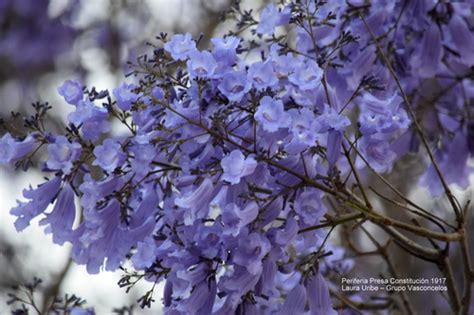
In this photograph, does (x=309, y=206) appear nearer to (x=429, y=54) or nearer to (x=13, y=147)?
(x=13, y=147)

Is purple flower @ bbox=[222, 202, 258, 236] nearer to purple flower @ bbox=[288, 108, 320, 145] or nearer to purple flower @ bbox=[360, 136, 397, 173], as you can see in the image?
purple flower @ bbox=[288, 108, 320, 145]

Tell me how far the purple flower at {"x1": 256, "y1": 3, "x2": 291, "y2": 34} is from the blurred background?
137cm

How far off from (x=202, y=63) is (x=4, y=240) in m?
2.20

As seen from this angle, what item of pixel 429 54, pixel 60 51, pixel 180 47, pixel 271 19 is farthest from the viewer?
pixel 60 51

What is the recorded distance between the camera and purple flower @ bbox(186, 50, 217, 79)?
97cm

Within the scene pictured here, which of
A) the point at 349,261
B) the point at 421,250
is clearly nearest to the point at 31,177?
the point at 349,261

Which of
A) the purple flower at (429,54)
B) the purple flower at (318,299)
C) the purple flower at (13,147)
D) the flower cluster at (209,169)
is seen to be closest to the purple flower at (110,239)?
the flower cluster at (209,169)

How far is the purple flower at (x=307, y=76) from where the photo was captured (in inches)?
39.6

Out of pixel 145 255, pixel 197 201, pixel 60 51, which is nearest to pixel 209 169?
pixel 197 201

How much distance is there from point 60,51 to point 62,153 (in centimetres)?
221

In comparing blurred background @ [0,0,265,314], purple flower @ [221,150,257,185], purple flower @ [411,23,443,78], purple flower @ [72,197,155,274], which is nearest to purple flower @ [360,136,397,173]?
purple flower @ [221,150,257,185]

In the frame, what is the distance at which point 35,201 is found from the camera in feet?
3.44

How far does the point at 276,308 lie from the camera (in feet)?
4.13

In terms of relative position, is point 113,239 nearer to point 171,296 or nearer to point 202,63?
point 171,296
